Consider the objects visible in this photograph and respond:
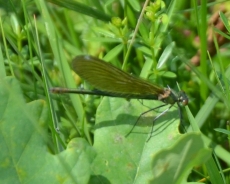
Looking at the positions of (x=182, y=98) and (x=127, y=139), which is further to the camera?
(x=182, y=98)

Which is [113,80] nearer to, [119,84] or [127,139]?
[119,84]

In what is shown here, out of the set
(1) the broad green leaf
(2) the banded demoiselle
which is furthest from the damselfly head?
(1) the broad green leaf

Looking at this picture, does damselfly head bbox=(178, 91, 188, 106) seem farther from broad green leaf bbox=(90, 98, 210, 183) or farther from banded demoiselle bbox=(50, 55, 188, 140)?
broad green leaf bbox=(90, 98, 210, 183)

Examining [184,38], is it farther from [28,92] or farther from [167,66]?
[28,92]

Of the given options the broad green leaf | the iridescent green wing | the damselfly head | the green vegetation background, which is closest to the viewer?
the green vegetation background

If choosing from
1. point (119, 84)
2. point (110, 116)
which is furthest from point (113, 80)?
point (110, 116)

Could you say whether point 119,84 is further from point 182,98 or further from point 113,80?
point 182,98

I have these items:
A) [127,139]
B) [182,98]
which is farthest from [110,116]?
[182,98]

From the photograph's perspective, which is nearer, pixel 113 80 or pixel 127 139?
pixel 127 139

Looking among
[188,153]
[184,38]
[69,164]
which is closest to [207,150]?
[188,153]

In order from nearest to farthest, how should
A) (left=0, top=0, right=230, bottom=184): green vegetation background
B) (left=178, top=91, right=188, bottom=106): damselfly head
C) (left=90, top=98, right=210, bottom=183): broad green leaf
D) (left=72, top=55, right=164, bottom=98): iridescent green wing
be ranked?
(left=0, top=0, right=230, bottom=184): green vegetation background, (left=90, top=98, right=210, bottom=183): broad green leaf, (left=72, top=55, right=164, bottom=98): iridescent green wing, (left=178, top=91, right=188, bottom=106): damselfly head

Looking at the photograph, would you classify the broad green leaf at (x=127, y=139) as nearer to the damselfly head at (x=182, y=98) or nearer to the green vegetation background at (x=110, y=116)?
the green vegetation background at (x=110, y=116)

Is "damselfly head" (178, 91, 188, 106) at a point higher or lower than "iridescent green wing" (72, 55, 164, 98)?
lower
